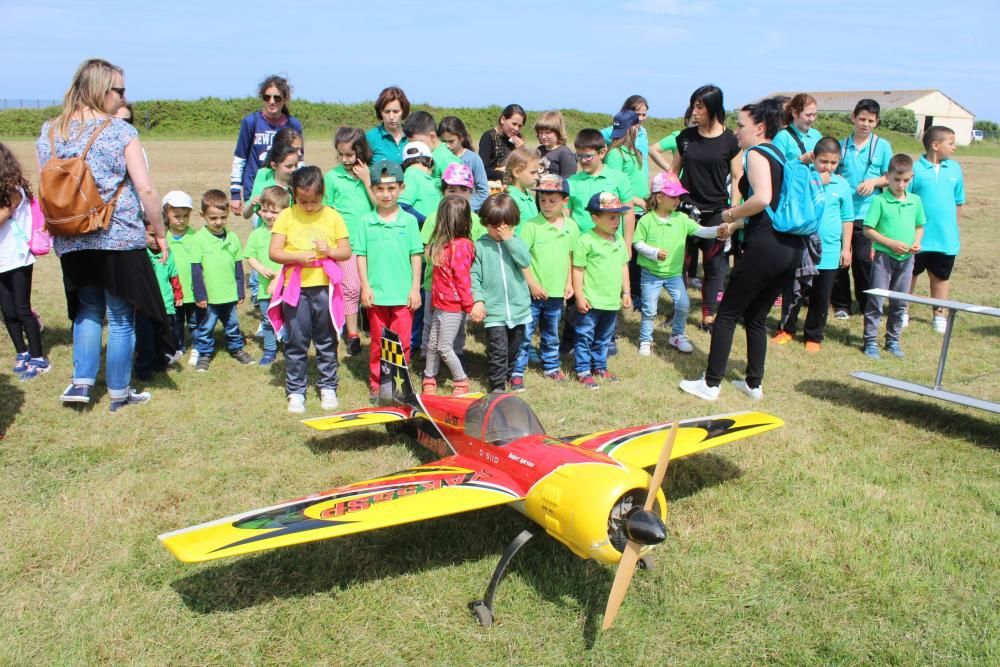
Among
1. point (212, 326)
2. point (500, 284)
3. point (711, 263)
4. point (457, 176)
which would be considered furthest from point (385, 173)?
point (711, 263)

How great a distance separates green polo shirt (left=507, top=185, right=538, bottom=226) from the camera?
7.32 m

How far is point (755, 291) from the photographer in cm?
616

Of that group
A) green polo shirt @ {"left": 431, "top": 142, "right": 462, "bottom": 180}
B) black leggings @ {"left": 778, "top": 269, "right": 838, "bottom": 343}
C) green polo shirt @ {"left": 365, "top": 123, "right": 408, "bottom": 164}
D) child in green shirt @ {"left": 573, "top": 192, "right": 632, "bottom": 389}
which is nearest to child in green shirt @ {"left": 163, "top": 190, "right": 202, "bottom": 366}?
green polo shirt @ {"left": 365, "top": 123, "right": 408, "bottom": 164}

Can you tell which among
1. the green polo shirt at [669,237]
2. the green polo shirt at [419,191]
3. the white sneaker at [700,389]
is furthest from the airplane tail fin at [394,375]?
the green polo shirt at [669,237]

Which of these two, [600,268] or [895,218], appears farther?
[895,218]

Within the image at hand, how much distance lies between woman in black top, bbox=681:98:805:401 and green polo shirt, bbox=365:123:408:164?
11.4 ft

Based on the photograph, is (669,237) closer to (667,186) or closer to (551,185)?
(667,186)

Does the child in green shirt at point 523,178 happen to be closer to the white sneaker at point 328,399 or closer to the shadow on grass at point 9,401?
the white sneaker at point 328,399

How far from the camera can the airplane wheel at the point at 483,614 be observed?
360cm

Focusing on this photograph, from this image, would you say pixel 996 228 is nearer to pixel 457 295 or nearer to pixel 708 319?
pixel 708 319

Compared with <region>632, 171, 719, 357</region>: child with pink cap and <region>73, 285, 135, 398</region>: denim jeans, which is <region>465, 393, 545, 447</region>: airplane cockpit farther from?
<region>632, 171, 719, 357</region>: child with pink cap

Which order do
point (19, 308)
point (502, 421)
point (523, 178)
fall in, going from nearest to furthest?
point (502, 421) < point (19, 308) < point (523, 178)

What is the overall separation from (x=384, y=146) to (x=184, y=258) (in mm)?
2354

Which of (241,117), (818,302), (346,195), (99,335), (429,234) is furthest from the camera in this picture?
(241,117)
